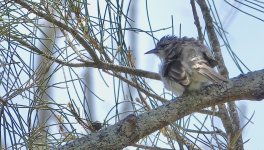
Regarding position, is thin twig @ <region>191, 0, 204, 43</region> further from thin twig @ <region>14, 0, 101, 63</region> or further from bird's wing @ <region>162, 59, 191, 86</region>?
thin twig @ <region>14, 0, 101, 63</region>

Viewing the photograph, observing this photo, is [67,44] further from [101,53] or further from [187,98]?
[187,98]

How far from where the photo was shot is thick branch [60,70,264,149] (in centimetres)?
191

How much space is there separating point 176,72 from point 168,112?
2.30ft

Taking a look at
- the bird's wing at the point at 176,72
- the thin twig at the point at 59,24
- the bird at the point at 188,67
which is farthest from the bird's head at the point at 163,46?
the thin twig at the point at 59,24

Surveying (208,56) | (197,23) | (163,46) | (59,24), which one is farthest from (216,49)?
(59,24)

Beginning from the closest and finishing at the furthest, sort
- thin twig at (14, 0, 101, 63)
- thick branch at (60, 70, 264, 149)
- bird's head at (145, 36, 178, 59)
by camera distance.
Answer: thick branch at (60, 70, 264, 149)
thin twig at (14, 0, 101, 63)
bird's head at (145, 36, 178, 59)

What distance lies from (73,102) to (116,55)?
36 cm

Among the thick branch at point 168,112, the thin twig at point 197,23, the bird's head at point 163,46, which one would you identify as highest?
the bird's head at point 163,46

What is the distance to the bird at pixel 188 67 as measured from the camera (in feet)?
8.60

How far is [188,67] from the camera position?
9.35 ft

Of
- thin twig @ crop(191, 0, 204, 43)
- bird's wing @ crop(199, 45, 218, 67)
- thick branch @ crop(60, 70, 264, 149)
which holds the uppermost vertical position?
thin twig @ crop(191, 0, 204, 43)

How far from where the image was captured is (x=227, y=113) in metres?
2.66

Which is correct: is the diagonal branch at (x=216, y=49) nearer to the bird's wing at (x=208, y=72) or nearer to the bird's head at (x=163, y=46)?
the bird's wing at (x=208, y=72)

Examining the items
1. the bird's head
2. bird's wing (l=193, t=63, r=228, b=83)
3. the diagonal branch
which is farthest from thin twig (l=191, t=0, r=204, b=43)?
the bird's head
